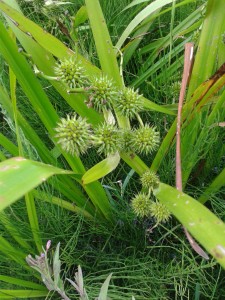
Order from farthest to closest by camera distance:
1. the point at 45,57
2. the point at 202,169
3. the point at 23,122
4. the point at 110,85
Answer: the point at 202,169
the point at 23,122
the point at 45,57
the point at 110,85

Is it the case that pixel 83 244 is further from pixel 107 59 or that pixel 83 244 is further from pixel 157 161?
pixel 107 59

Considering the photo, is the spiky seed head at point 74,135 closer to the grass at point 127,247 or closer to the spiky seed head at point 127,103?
the spiky seed head at point 127,103

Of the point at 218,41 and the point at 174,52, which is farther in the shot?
the point at 174,52

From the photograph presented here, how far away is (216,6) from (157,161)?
1.17 feet

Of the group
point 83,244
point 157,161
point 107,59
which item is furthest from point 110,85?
point 83,244

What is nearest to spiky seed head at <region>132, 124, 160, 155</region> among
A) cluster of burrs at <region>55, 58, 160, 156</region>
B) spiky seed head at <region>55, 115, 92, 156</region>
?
cluster of burrs at <region>55, 58, 160, 156</region>

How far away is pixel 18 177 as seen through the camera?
57 centimetres

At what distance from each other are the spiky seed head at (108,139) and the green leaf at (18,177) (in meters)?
0.12

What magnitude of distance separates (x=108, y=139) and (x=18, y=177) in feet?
0.73

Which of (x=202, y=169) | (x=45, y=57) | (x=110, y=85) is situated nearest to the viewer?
(x=110, y=85)

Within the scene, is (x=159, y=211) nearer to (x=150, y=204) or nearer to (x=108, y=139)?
(x=150, y=204)

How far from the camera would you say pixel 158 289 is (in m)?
0.96

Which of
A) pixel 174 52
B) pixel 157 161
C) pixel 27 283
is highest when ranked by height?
pixel 174 52

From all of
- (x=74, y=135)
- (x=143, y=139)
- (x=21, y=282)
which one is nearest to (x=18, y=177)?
(x=74, y=135)
